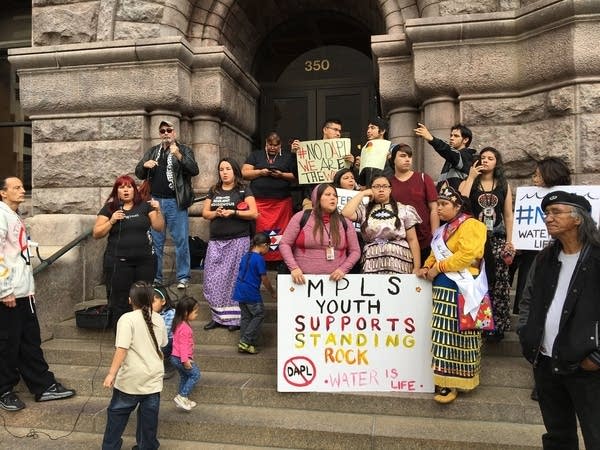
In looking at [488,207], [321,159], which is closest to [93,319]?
[321,159]

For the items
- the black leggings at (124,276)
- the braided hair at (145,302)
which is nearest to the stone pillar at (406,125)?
the black leggings at (124,276)

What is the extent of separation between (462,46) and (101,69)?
502 centimetres

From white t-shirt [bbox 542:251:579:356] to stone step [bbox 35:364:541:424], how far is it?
4.40 ft

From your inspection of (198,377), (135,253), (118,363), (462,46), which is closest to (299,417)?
(198,377)

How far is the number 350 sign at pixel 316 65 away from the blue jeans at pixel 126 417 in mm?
7296

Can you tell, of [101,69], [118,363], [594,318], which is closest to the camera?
[594,318]

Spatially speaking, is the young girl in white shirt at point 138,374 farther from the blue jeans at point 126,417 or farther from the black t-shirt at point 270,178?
the black t-shirt at point 270,178

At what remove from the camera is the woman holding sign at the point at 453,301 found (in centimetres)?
393

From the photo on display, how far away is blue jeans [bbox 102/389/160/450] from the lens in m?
3.66

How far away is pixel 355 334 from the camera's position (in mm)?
4410

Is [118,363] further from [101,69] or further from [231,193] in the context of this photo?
[101,69]

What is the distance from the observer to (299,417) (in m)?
4.13

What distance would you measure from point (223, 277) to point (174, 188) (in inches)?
58.0

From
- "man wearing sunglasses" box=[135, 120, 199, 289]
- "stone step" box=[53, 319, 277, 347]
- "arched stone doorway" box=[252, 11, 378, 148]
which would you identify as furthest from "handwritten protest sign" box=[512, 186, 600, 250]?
"arched stone doorway" box=[252, 11, 378, 148]
